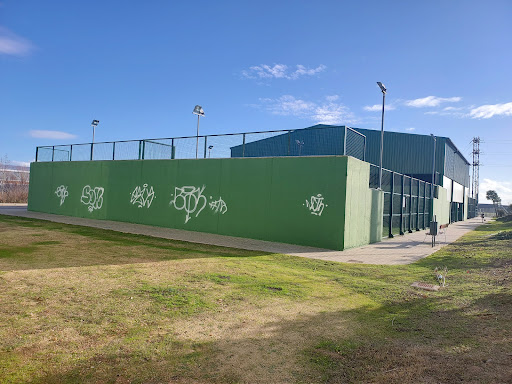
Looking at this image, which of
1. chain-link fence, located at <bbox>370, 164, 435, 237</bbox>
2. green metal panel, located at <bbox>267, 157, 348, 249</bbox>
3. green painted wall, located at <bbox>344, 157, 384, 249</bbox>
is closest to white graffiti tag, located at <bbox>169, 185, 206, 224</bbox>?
green metal panel, located at <bbox>267, 157, 348, 249</bbox>

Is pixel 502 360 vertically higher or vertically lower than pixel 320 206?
lower

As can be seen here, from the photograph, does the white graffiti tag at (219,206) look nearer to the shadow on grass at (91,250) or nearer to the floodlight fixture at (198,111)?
the shadow on grass at (91,250)

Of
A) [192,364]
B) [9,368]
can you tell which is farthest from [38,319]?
[192,364]

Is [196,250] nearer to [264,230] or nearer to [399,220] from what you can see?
[264,230]

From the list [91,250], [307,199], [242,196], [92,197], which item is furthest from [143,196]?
[307,199]

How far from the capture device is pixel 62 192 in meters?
24.0

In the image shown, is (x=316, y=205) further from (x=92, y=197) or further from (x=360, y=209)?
(x=92, y=197)

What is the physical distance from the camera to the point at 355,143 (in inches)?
569

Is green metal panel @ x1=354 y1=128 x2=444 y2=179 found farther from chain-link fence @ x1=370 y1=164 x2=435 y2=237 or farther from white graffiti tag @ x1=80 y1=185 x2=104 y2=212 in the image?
white graffiti tag @ x1=80 y1=185 x2=104 y2=212

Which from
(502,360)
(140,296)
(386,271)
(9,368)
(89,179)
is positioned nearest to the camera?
(9,368)

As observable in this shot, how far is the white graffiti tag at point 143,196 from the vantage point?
18.9 meters

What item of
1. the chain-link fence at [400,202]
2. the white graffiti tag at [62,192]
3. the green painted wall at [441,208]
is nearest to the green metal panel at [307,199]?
the chain-link fence at [400,202]

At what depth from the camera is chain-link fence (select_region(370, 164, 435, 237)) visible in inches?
742

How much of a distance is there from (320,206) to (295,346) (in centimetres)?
945
